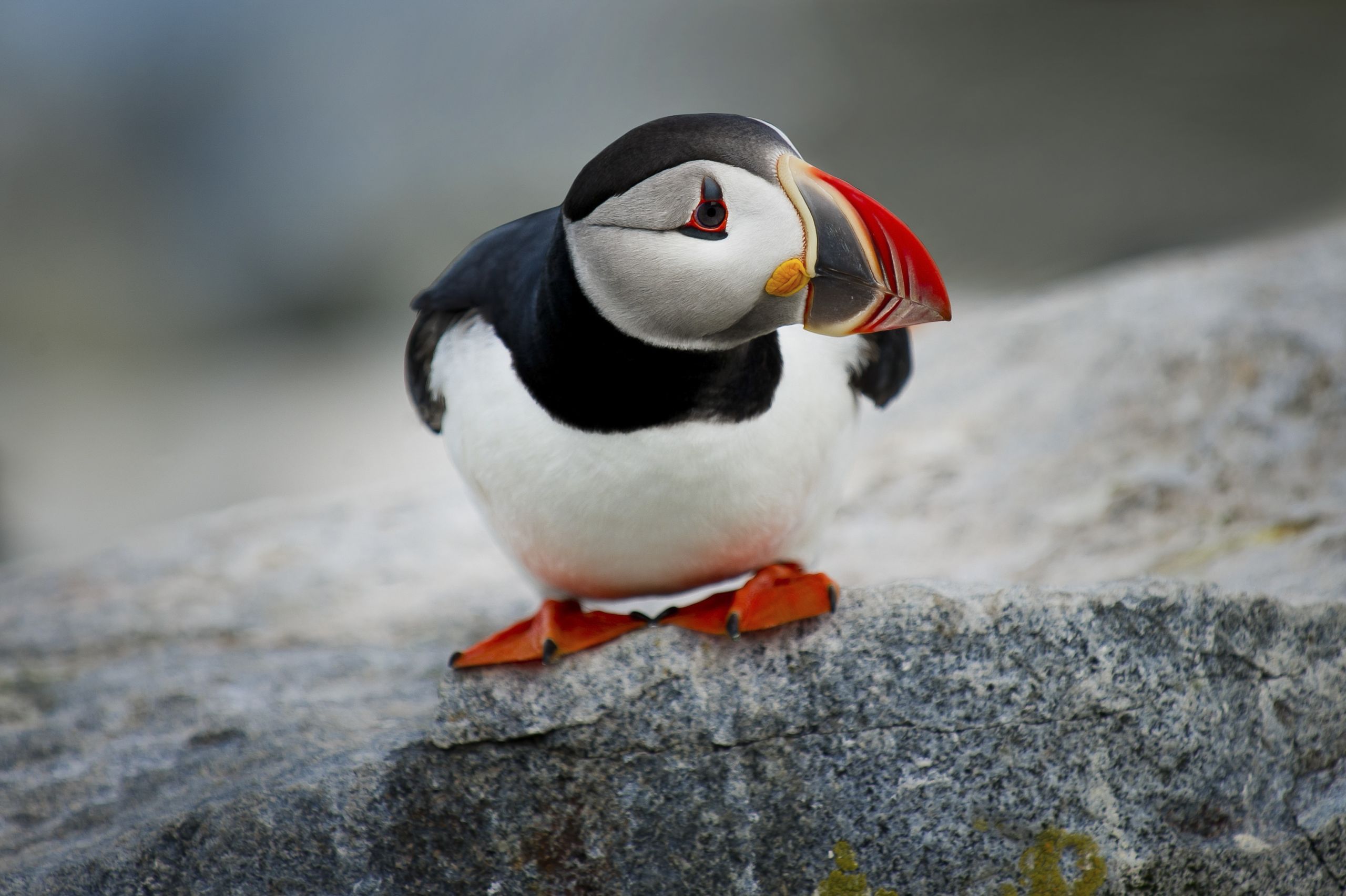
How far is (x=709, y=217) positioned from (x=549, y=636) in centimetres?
82

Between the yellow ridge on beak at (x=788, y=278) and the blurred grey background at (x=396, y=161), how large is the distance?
5.67 metres

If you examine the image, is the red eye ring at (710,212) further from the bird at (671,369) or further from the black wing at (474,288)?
the black wing at (474,288)

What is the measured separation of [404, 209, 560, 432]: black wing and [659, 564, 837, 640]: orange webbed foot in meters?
0.67

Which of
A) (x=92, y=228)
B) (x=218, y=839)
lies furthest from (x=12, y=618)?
Result: (x=92, y=228)

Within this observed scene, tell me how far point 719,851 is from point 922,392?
2564 millimetres

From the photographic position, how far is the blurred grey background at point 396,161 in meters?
7.82

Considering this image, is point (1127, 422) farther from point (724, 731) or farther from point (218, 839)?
point (218, 839)

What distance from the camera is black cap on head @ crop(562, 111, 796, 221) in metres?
1.86

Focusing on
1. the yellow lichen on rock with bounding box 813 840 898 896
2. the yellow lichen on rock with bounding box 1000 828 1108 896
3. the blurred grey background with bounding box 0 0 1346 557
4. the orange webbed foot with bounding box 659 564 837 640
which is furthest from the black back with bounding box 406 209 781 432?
the blurred grey background with bounding box 0 0 1346 557

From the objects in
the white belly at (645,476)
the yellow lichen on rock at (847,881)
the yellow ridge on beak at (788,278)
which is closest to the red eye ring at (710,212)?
the yellow ridge on beak at (788,278)

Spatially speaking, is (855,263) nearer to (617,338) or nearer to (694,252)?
(694,252)

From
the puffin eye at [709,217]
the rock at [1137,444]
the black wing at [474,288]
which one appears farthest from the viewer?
the rock at [1137,444]

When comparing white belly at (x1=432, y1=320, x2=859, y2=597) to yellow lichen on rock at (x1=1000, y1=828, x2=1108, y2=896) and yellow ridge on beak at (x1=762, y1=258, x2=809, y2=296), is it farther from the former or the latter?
yellow lichen on rock at (x1=1000, y1=828, x2=1108, y2=896)

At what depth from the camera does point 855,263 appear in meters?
1.86
